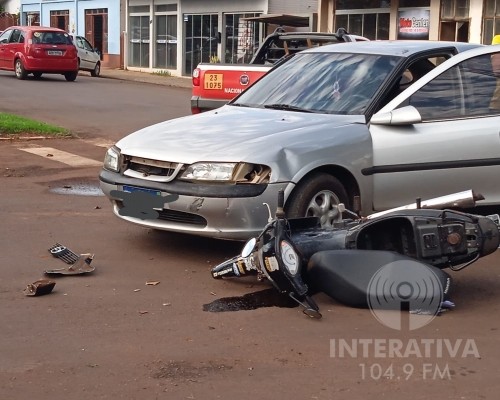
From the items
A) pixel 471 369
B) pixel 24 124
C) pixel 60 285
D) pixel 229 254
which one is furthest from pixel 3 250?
pixel 24 124

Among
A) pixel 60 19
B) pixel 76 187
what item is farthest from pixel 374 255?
pixel 60 19

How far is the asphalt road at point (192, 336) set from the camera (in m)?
4.63

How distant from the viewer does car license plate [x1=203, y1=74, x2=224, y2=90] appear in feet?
44.4

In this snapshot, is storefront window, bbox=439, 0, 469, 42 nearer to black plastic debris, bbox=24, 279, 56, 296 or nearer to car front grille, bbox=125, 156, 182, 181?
car front grille, bbox=125, 156, 182, 181

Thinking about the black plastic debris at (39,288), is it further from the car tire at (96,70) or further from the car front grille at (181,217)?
the car tire at (96,70)

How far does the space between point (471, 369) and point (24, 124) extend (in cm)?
1195

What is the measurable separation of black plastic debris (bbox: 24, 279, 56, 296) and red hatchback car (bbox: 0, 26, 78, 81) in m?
23.4

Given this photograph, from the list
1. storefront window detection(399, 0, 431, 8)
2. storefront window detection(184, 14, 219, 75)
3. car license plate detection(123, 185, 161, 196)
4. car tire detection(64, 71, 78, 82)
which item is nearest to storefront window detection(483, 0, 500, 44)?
storefront window detection(399, 0, 431, 8)

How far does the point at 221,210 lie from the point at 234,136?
0.65 m

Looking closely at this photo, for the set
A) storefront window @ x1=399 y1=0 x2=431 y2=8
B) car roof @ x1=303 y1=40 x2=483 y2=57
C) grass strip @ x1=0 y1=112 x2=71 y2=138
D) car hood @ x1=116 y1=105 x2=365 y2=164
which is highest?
storefront window @ x1=399 y1=0 x2=431 y2=8

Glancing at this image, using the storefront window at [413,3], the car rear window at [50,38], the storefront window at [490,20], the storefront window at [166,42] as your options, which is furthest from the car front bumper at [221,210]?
the storefront window at [166,42]

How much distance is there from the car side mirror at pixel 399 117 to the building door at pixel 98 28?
35.5 m

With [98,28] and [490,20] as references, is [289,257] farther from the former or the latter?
[98,28]

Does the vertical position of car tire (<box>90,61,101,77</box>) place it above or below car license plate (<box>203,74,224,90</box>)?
below
